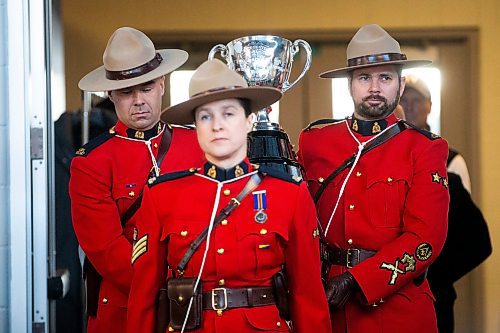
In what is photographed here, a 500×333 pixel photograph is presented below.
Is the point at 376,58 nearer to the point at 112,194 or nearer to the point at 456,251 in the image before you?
the point at 112,194

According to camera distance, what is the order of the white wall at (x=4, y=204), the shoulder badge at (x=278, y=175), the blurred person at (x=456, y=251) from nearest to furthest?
1. the shoulder badge at (x=278, y=175)
2. the white wall at (x=4, y=204)
3. the blurred person at (x=456, y=251)

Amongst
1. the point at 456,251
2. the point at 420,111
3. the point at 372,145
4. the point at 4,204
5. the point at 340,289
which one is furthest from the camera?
the point at 420,111

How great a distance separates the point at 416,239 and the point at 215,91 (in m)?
0.92

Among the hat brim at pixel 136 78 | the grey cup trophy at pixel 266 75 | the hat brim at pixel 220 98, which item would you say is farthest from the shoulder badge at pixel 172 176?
the hat brim at pixel 136 78

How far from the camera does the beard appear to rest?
335cm

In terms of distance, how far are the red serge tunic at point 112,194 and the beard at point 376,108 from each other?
559 mm

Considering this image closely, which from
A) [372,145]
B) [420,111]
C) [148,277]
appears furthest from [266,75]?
[420,111]

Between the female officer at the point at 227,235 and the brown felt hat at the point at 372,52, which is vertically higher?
the brown felt hat at the point at 372,52

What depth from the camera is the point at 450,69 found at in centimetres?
658

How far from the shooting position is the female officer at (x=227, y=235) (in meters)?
2.68

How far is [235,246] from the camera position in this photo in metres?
2.69

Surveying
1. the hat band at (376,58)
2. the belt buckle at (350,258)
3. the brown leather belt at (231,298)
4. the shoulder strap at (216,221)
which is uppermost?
the hat band at (376,58)

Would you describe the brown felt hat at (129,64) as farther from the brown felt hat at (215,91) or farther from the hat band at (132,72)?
the brown felt hat at (215,91)

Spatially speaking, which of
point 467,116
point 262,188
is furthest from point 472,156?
point 262,188
